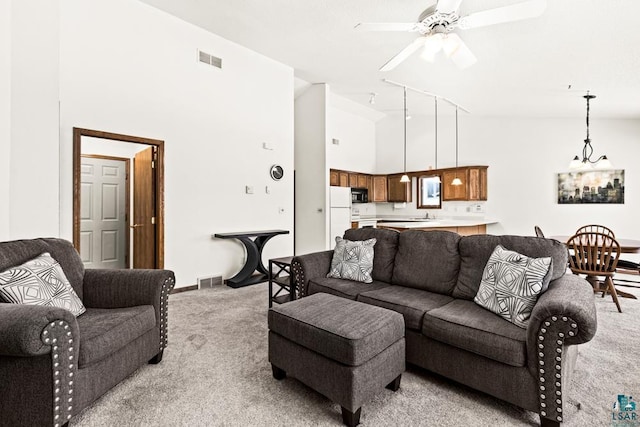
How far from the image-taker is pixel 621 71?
3.58 metres

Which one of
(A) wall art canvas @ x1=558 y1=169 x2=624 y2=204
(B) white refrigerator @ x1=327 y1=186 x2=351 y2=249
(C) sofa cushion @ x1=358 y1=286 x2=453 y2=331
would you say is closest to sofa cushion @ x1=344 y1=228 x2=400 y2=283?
(C) sofa cushion @ x1=358 y1=286 x2=453 y2=331

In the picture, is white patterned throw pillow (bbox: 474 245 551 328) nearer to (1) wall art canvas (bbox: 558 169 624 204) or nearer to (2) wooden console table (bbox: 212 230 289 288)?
(2) wooden console table (bbox: 212 230 289 288)

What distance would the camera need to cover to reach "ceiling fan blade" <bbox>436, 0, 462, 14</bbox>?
2404 millimetres

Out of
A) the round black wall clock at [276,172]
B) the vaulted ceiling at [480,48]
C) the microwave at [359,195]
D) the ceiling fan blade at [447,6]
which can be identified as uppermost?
the vaulted ceiling at [480,48]

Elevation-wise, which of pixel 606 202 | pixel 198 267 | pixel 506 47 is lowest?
pixel 198 267

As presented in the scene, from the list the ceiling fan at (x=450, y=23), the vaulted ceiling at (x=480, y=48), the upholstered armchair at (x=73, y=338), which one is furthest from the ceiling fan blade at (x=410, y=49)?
the upholstered armchair at (x=73, y=338)

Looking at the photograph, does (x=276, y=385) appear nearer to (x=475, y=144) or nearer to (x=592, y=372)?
(x=592, y=372)

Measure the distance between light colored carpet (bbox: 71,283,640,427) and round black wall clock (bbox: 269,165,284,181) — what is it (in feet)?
9.91

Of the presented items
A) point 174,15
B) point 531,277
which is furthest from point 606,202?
point 174,15

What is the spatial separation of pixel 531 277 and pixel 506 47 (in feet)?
9.44

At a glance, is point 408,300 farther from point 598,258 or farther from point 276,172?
point 276,172

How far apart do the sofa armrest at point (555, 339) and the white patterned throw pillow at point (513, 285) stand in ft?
0.71

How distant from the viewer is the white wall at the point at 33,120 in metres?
2.61

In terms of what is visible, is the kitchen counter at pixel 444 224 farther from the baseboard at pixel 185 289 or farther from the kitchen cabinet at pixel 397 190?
the baseboard at pixel 185 289
